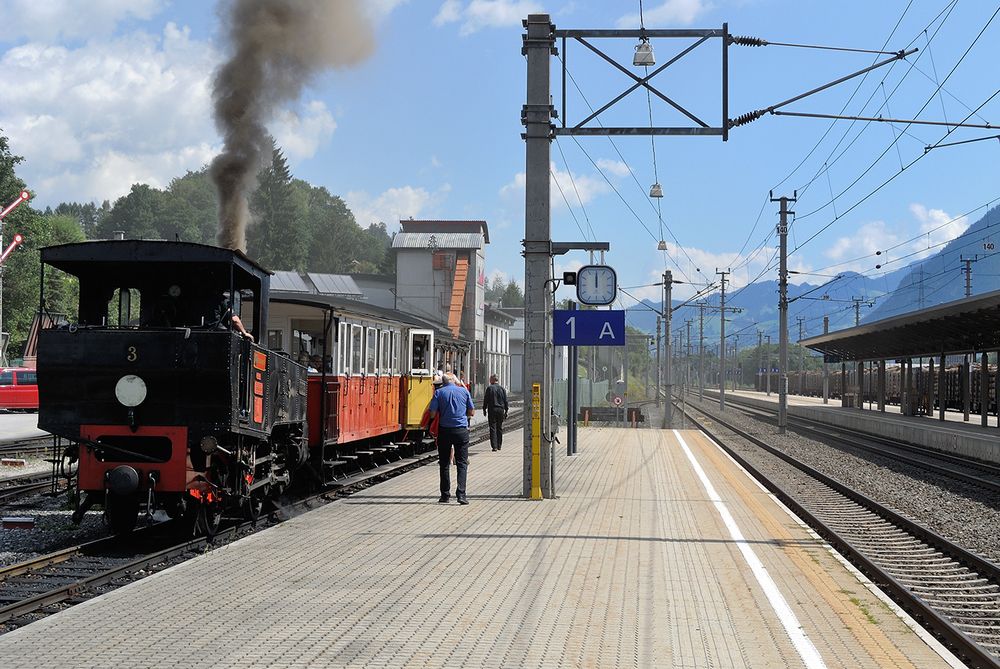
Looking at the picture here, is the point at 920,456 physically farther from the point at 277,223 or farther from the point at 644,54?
the point at 277,223

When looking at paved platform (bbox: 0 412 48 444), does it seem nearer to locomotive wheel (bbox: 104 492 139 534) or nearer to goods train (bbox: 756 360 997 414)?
locomotive wheel (bbox: 104 492 139 534)

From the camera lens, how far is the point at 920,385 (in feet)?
161

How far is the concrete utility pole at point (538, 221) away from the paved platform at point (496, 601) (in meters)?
1.60

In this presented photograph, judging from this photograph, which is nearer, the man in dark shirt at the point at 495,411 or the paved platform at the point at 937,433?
the man in dark shirt at the point at 495,411

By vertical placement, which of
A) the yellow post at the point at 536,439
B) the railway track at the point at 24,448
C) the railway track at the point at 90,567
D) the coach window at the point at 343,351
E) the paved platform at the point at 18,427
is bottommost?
the railway track at the point at 90,567

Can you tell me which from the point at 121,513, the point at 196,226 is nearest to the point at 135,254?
the point at 121,513

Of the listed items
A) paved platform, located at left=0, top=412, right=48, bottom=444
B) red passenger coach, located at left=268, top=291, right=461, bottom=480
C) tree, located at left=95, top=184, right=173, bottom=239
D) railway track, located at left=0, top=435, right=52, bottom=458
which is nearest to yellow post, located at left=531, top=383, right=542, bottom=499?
red passenger coach, located at left=268, top=291, right=461, bottom=480

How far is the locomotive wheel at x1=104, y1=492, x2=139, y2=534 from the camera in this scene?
10.8 meters

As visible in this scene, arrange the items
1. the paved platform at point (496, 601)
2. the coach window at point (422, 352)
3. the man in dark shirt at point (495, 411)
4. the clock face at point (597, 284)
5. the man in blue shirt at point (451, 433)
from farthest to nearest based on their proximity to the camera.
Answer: the man in dark shirt at point (495, 411), the coach window at point (422, 352), the clock face at point (597, 284), the man in blue shirt at point (451, 433), the paved platform at point (496, 601)

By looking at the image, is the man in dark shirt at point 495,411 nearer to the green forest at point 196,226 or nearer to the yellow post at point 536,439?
the yellow post at point 536,439

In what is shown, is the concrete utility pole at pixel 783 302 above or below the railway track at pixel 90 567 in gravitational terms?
above

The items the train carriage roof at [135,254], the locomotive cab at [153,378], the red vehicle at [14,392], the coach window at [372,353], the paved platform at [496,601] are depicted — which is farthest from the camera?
the red vehicle at [14,392]

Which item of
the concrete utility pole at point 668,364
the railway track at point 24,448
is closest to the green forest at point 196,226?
the concrete utility pole at point 668,364

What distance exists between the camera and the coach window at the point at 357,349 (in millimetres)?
16478
